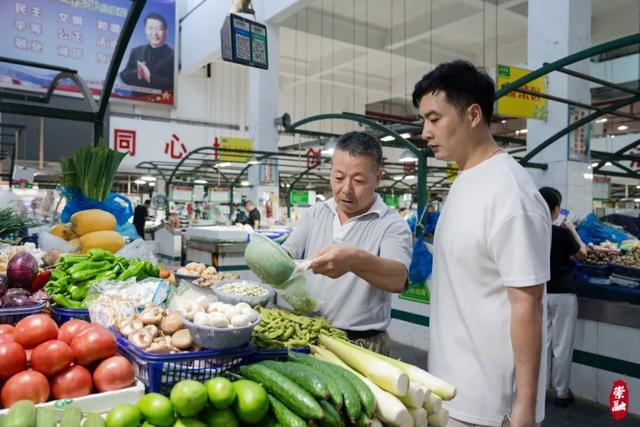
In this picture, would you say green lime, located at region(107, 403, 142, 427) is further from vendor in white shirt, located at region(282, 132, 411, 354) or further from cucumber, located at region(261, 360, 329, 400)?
vendor in white shirt, located at region(282, 132, 411, 354)

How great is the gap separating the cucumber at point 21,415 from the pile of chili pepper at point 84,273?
3.32 ft

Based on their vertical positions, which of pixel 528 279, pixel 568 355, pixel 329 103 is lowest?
pixel 568 355

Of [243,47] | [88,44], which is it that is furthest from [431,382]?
[88,44]

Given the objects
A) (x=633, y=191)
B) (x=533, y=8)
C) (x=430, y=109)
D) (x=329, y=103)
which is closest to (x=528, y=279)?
(x=430, y=109)

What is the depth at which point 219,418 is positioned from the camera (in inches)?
54.5

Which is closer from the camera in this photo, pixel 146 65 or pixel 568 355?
pixel 568 355

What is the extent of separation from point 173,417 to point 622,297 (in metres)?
4.53

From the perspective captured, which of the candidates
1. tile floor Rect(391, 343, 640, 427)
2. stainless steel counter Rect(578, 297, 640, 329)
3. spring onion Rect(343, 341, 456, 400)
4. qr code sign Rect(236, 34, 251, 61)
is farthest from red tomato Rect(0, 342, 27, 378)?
stainless steel counter Rect(578, 297, 640, 329)

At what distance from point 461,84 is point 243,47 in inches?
106

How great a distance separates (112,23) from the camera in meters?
16.5

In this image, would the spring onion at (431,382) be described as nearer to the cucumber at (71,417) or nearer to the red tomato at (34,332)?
the cucumber at (71,417)

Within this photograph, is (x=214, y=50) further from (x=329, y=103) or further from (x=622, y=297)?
(x=622, y=297)

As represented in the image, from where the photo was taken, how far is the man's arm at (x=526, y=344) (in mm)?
1700

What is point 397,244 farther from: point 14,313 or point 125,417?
point 14,313
